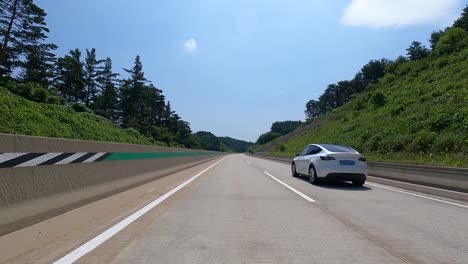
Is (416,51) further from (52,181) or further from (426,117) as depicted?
(52,181)

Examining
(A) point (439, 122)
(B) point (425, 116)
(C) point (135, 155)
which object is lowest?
(C) point (135, 155)

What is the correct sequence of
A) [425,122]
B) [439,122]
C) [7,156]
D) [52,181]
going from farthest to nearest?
[425,122] < [439,122] < [52,181] < [7,156]

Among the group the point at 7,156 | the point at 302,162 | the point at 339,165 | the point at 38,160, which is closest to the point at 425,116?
the point at 302,162

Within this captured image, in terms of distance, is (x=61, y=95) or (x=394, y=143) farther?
(x=61, y=95)

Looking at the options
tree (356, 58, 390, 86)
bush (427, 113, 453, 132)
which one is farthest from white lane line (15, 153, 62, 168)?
tree (356, 58, 390, 86)

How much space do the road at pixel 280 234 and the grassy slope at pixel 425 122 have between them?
9502 millimetres

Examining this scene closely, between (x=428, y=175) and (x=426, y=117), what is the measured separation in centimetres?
2022

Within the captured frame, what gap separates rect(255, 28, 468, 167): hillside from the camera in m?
25.6

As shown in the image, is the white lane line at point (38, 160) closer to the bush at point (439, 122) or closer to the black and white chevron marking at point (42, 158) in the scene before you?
the black and white chevron marking at point (42, 158)

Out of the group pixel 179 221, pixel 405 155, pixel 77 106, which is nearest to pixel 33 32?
pixel 77 106

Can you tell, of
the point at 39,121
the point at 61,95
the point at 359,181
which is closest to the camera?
the point at 359,181

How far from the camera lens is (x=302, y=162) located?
1944 centimetres

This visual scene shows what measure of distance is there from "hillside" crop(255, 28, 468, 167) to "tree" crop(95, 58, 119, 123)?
162ft

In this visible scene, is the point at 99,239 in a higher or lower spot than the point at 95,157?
lower
